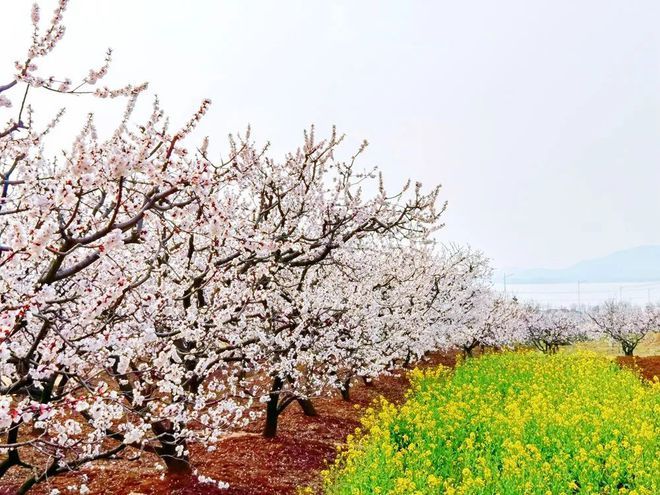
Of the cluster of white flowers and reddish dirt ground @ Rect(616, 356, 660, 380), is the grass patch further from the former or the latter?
reddish dirt ground @ Rect(616, 356, 660, 380)

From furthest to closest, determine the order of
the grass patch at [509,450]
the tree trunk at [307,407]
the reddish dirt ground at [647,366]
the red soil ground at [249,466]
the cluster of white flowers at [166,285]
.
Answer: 1. the reddish dirt ground at [647,366]
2. the tree trunk at [307,407]
3. the red soil ground at [249,466]
4. the grass patch at [509,450]
5. the cluster of white flowers at [166,285]

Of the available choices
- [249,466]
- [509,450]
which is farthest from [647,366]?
[249,466]

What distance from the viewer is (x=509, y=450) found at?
8328 millimetres

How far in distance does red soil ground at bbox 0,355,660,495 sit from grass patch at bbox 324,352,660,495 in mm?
669

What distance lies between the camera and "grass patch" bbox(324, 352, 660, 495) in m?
7.16

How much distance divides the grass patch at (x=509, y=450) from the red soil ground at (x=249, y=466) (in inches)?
26.3

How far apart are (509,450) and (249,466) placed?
413 cm

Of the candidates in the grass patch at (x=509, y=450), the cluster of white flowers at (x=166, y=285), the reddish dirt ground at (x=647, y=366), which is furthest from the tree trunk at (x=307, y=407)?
the reddish dirt ground at (x=647, y=366)

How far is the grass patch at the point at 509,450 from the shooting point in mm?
7160

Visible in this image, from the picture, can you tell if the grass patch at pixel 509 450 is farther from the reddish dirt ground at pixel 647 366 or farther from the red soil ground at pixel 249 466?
the reddish dirt ground at pixel 647 366

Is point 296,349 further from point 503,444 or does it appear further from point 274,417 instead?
point 503,444

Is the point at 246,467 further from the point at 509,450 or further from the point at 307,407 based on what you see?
the point at 307,407

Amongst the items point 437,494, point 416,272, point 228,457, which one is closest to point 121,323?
point 437,494

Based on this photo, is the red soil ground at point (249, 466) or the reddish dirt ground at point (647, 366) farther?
the reddish dirt ground at point (647, 366)
